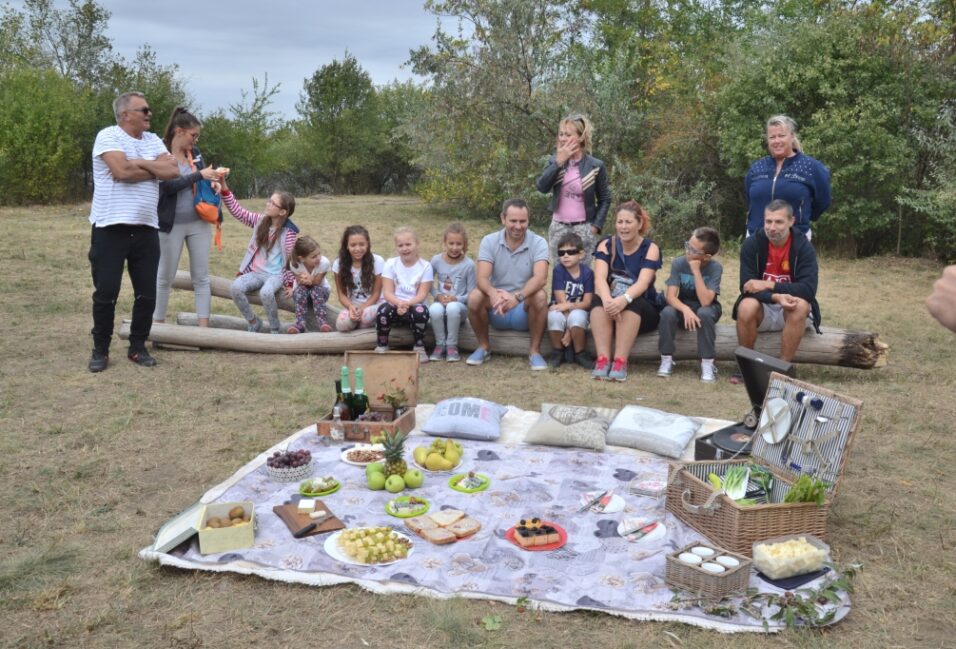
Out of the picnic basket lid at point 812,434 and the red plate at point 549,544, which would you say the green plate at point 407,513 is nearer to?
the red plate at point 549,544

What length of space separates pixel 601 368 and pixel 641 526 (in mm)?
2691

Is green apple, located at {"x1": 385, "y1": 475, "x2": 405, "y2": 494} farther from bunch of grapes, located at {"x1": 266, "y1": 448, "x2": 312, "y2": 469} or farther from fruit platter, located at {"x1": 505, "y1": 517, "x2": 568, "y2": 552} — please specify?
fruit platter, located at {"x1": 505, "y1": 517, "x2": 568, "y2": 552}

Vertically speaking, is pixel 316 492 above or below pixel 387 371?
below

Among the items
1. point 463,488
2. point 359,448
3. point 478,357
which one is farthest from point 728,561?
point 478,357

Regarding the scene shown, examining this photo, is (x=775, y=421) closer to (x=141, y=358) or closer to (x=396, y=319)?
(x=396, y=319)

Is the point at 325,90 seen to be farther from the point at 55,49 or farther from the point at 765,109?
the point at 765,109

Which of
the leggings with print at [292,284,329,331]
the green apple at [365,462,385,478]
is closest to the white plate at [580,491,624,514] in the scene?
the green apple at [365,462,385,478]

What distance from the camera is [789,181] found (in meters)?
6.11

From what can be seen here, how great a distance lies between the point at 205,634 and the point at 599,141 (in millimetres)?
12487

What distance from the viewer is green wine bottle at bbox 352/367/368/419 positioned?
15.6 feet

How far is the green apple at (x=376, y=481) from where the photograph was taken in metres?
3.85

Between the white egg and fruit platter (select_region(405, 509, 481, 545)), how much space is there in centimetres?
103

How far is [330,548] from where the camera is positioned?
3.25 metres

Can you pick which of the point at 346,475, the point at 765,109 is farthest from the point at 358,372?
the point at 765,109
